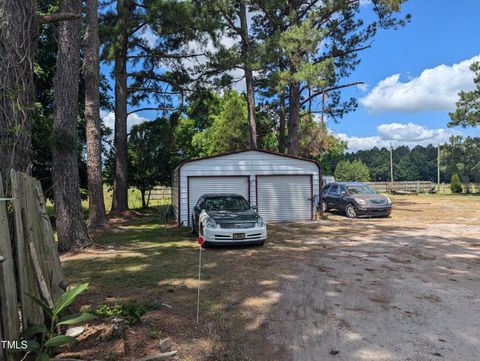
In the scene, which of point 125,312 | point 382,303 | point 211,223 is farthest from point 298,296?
point 211,223

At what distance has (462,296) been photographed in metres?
5.35

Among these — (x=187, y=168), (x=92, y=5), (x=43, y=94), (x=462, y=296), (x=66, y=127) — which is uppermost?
(x=92, y=5)

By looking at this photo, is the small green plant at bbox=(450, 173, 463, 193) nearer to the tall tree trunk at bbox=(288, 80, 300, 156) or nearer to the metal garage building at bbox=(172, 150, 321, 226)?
the tall tree trunk at bbox=(288, 80, 300, 156)

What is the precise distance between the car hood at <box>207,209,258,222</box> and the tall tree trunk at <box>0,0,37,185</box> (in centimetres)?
590

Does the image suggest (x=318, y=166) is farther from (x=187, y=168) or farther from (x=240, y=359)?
(x=240, y=359)

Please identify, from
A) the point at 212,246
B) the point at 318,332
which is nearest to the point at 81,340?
the point at 318,332

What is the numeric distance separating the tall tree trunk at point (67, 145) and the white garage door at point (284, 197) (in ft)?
25.9

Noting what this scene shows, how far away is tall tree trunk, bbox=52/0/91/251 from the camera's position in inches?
347

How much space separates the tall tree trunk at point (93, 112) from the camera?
465 inches

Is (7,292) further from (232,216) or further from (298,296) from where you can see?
(232,216)

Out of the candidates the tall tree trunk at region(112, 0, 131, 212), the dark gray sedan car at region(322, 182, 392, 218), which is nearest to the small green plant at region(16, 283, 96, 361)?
the dark gray sedan car at region(322, 182, 392, 218)

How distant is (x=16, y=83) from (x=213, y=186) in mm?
10938

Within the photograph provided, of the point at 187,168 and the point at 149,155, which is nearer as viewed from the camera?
the point at 187,168

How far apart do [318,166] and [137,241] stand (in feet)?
28.2
